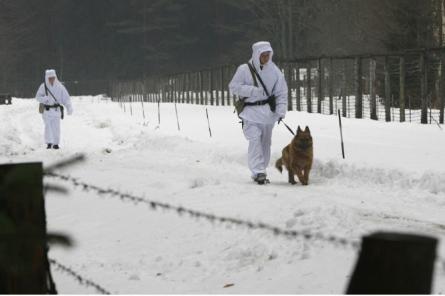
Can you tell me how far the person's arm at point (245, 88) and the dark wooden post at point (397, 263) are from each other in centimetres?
886

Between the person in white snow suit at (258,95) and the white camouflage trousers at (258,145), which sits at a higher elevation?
the person in white snow suit at (258,95)

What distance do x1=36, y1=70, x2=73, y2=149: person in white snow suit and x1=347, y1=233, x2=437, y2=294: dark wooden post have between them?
56.6ft

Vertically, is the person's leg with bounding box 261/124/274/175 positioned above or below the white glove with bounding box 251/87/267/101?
below

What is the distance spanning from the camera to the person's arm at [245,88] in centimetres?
1126

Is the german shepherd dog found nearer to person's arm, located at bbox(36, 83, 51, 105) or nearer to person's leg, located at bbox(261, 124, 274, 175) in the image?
person's leg, located at bbox(261, 124, 274, 175)

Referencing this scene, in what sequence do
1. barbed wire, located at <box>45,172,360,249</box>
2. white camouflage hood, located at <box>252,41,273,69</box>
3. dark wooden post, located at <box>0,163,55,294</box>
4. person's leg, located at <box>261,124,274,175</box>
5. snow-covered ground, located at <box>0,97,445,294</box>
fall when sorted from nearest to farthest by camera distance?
1. barbed wire, located at <box>45,172,360,249</box>
2. dark wooden post, located at <box>0,163,55,294</box>
3. snow-covered ground, located at <box>0,97,445,294</box>
4. white camouflage hood, located at <box>252,41,273,69</box>
5. person's leg, located at <box>261,124,274,175</box>

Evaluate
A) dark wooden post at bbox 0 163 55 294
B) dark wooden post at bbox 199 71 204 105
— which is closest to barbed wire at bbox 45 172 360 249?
dark wooden post at bbox 0 163 55 294

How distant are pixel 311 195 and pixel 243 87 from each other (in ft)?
8.09

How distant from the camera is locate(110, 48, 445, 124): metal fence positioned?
20.2 m

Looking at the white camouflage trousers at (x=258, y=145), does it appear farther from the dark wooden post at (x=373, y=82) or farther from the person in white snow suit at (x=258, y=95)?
the dark wooden post at (x=373, y=82)

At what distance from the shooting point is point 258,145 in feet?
37.4

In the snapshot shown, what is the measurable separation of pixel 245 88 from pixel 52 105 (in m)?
9.54

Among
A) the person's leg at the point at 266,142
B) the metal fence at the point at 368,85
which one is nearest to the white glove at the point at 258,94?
the person's leg at the point at 266,142

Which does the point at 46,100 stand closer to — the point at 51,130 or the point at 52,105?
the point at 52,105
